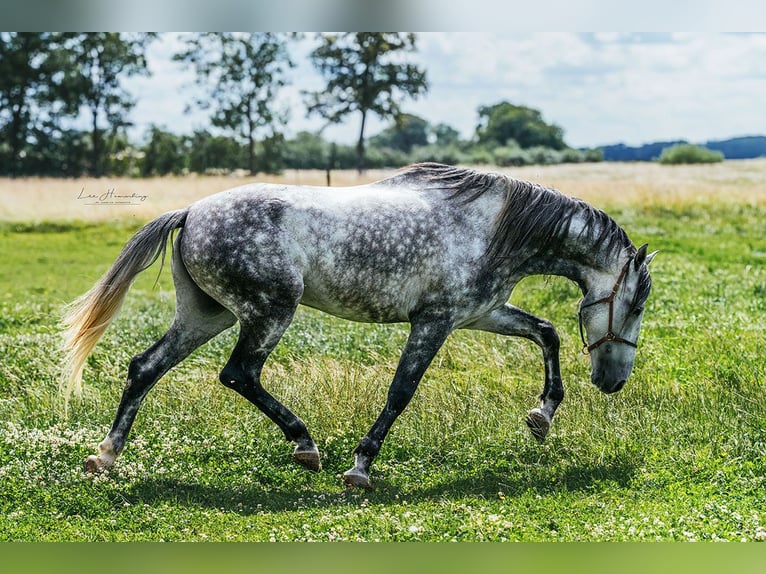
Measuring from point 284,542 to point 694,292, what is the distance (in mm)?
7183

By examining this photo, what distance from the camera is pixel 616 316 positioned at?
21.5 ft

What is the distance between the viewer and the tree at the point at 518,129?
89.0ft

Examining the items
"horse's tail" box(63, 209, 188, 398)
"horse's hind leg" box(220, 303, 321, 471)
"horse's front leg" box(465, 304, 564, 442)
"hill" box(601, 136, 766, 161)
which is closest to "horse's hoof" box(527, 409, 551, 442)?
"horse's front leg" box(465, 304, 564, 442)

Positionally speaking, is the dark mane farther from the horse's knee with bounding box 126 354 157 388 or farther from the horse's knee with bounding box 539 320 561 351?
the horse's knee with bounding box 126 354 157 388

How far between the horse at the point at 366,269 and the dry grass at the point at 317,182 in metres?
8.38

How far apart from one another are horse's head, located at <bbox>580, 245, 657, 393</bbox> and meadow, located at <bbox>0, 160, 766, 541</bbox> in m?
0.57

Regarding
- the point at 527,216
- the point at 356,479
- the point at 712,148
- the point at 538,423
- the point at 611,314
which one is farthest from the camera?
the point at 712,148

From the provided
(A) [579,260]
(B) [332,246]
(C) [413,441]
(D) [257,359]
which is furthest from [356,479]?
(A) [579,260]

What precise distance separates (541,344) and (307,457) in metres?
2.00

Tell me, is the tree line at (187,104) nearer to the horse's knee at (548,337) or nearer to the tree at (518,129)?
the tree at (518,129)

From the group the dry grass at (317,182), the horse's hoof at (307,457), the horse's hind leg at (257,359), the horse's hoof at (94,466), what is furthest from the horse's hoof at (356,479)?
the dry grass at (317,182)

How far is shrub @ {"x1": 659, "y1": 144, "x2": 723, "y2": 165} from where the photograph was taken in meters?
22.4

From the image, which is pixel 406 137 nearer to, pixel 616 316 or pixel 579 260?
pixel 579 260

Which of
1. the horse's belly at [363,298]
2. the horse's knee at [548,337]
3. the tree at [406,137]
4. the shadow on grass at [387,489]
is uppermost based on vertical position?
the tree at [406,137]
